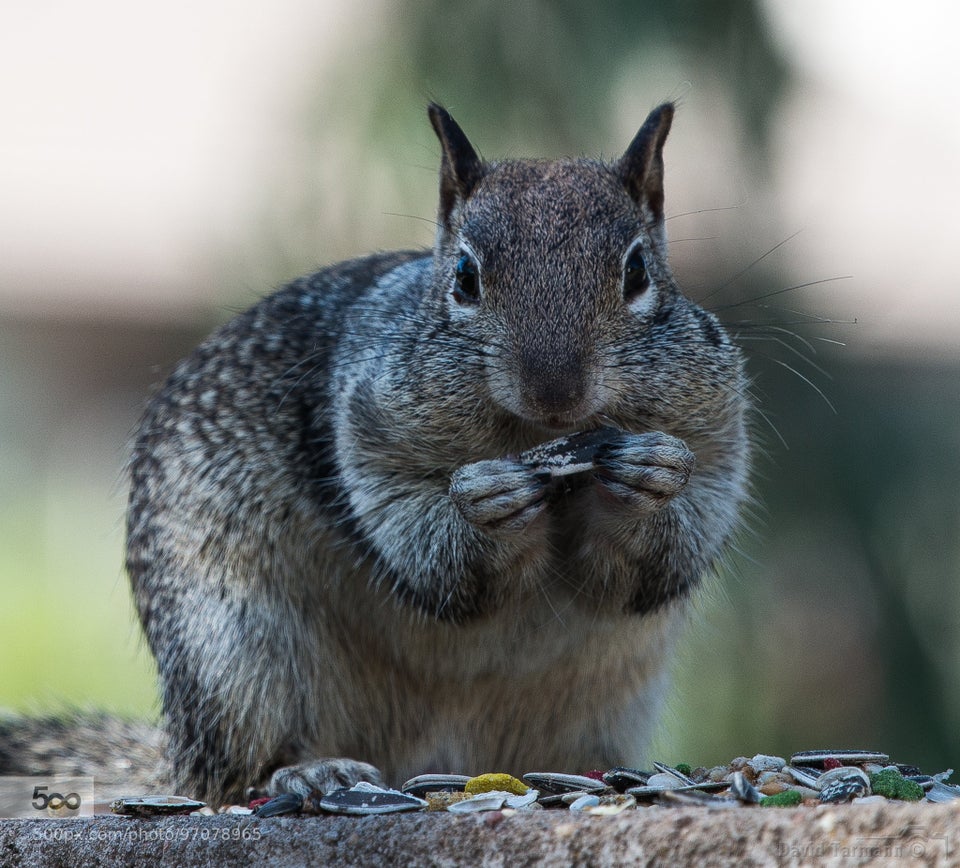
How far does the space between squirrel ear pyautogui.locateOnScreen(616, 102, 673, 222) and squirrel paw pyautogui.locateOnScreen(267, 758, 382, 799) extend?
1559 mm

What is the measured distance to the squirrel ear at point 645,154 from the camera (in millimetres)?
3309

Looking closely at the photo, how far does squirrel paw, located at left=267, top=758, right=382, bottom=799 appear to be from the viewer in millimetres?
3012

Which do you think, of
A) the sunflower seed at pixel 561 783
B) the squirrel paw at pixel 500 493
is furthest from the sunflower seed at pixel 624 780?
the squirrel paw at pixel 500 493

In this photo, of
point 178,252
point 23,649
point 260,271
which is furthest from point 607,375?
point 178,252

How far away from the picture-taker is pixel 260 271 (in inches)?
196

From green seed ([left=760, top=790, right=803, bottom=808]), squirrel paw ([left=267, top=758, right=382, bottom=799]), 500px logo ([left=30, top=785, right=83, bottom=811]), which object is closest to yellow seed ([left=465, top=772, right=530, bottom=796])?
squirrel paw ([left=267, top=758, right=382, bottom=799])

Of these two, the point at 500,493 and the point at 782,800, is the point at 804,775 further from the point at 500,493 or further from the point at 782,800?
the point at 500,493

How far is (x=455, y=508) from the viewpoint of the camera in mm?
3188

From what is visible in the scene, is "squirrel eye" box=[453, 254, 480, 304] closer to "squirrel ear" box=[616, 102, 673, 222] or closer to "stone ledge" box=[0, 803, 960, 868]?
"squirrel ear" box=[616, 102, 673, 222]

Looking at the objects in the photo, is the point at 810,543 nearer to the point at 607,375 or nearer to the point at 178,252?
the point at 607,375

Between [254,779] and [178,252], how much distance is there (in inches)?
229

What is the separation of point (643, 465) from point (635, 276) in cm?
49

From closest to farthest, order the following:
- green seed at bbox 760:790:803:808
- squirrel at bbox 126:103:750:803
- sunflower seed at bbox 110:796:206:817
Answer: green seed at bbox 760:790:803:808, sunflower seed at bbox 110:796:206:817, squirrel at bbox 126:103:750:803

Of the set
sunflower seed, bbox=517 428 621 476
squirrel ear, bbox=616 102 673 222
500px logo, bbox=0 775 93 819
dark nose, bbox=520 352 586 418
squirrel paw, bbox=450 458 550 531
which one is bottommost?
500px logo, bbox=0 775 93 819
